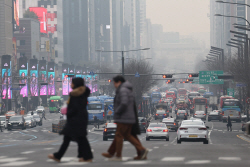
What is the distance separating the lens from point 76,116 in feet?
34.7

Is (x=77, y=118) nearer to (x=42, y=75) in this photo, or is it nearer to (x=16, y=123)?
(x=16, y=123)

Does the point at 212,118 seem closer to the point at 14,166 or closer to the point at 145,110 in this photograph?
the point at 145,110

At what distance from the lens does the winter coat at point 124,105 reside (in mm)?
10719

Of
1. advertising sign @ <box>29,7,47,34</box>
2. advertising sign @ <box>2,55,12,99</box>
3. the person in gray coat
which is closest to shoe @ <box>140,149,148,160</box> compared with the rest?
the person in gray coat

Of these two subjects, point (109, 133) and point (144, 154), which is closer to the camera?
point (144, 154)

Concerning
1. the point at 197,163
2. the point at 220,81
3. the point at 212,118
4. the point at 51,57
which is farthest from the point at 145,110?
the point at 51,57

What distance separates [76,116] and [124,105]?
3.07 ft

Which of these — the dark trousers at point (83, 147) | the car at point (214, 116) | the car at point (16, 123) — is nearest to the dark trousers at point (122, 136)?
the dark trousers at point (83, 147)

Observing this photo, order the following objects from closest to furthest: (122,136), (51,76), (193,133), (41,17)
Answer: (122,136) → (193,133) → (51,76) → (41,17)

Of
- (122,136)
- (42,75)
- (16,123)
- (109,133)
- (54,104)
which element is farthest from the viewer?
(42,75)

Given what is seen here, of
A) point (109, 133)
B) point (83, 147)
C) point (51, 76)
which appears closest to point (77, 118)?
point (83, 147)

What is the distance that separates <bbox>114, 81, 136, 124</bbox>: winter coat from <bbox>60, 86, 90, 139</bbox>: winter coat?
0.68 m

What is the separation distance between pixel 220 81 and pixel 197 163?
57.1 metres

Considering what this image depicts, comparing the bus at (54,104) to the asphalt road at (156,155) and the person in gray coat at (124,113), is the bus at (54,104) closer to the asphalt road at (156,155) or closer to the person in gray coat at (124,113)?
the asphalt road at (156,155)
